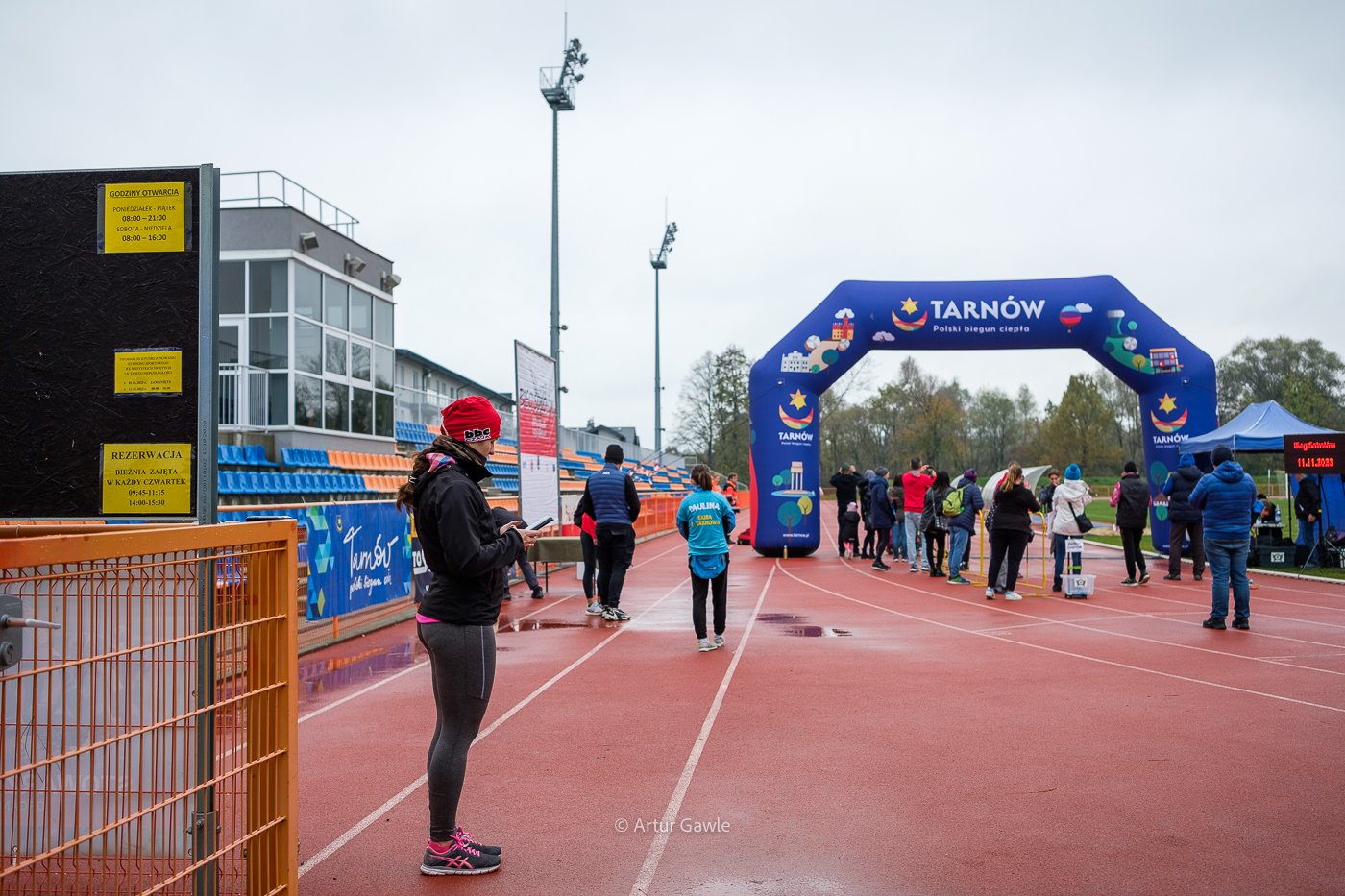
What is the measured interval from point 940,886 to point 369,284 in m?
21.4

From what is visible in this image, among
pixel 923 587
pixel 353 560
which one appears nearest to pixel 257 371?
pixel 353 560

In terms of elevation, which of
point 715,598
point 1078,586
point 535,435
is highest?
point 535,435

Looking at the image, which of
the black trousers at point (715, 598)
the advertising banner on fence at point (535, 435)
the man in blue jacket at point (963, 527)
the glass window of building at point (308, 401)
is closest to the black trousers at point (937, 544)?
the man in blue jacket at point (963, 527)

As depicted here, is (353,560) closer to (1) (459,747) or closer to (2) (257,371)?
(1) (459,747)

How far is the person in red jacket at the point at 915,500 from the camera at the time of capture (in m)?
17.9

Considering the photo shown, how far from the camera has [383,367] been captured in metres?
23.4

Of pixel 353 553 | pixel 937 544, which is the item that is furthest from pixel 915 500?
pixel 353 553

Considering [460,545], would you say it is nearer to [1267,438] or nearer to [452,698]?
[452,698]

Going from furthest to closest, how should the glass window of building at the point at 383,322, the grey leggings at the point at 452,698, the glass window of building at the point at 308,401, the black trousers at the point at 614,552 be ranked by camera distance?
1. the glass window of building at the point at 383,322
2. the glass window of building at the point at 308,401
3. the black trousers at the point at 614,552
4. the grey leggings at the point at 452,698

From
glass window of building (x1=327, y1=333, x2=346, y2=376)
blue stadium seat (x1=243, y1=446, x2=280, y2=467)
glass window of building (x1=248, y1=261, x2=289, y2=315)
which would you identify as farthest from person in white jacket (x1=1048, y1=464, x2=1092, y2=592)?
glass window of building (x1=248, y1=261, x2=289, y2=315)

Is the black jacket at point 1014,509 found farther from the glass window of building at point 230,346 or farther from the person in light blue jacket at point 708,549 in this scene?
the glass window of building at point 230,346

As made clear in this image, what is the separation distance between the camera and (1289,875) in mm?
4152

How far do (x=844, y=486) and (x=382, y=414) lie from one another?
33.7ft

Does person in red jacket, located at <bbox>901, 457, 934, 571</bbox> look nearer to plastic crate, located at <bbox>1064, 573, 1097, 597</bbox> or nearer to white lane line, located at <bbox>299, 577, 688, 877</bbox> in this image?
plastic crate, located at <bbox>1064, 573, 1097, 597</bbox>
